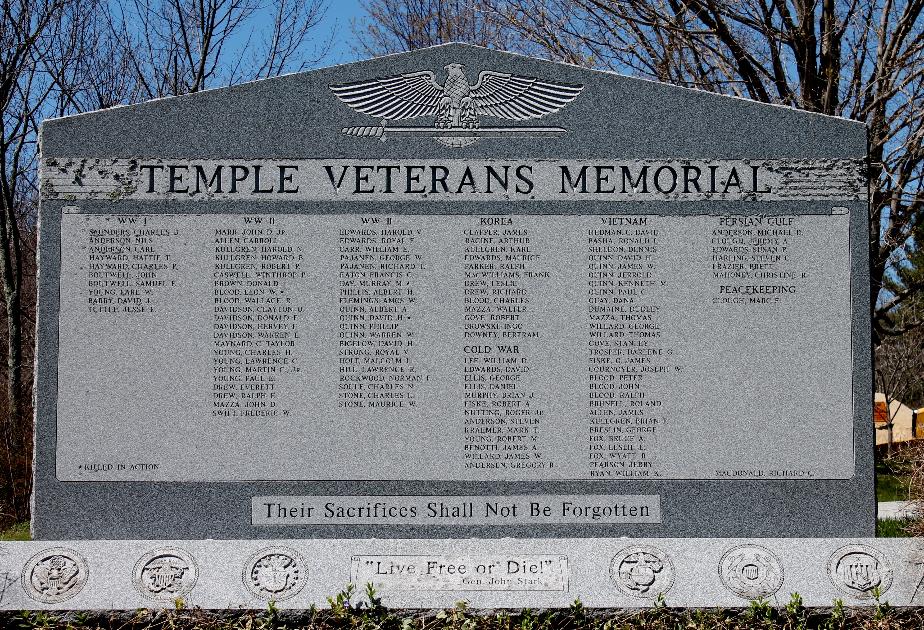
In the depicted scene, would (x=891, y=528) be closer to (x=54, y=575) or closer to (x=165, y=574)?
(x=165, y=574)

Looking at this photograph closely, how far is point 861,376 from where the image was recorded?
6.17 meters

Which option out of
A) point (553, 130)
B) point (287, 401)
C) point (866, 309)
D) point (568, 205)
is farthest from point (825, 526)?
point (287, 401)

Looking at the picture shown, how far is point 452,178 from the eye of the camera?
6.31 metres

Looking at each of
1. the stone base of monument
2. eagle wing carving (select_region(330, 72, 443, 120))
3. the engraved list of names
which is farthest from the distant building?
eagle wing carving (select_region(330, 72, 443, 120))

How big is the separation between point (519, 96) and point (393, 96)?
86 centimetres

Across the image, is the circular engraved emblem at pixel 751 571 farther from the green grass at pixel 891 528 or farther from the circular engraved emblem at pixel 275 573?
the circular engraved emblem at pixel 275 573

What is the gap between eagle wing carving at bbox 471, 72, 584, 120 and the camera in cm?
636

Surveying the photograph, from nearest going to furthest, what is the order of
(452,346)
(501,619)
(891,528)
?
(501,619) < (452,346) < (891,528)

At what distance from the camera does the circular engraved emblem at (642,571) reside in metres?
5.66

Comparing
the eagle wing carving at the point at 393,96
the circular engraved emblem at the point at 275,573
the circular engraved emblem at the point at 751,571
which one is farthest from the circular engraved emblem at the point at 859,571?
the eagle wing carving at the point at 393,96

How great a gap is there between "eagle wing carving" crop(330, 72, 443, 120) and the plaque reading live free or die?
0.02 m

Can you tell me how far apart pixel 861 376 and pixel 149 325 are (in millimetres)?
4715

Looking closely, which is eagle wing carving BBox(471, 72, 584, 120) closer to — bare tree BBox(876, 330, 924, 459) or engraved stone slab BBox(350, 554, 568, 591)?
engraved stone slab BBox(350, 554, 568, 591)

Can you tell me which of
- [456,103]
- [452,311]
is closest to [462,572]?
[452,311]
